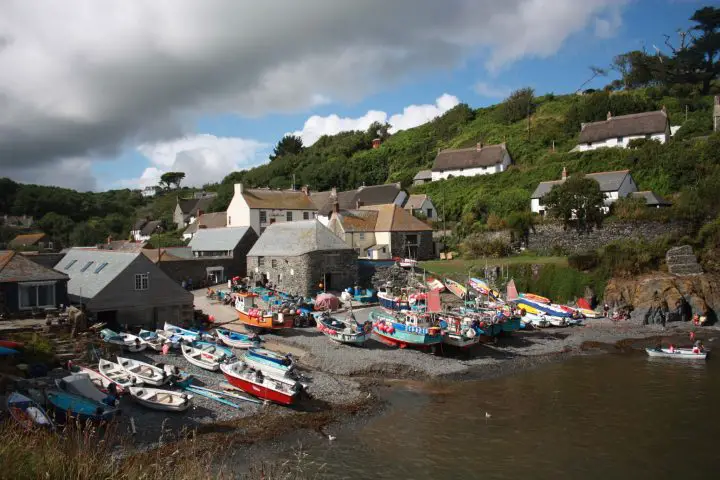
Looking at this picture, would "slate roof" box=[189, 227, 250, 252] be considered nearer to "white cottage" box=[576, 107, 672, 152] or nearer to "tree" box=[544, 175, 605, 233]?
"tree" box=[544, 175, 605, 233]

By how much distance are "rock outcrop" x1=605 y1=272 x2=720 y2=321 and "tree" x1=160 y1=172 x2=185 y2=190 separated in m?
129

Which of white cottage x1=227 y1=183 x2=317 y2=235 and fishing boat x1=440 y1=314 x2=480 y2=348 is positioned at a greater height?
white cottage x1=227 y1=183 x2=317 y2=235

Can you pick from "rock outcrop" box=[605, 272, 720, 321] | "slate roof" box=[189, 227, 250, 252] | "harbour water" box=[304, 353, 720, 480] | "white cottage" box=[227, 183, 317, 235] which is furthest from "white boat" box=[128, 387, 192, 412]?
"white cottage" box=[227, 183, 317, 235]

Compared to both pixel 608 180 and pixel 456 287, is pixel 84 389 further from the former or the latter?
pixel 608 180

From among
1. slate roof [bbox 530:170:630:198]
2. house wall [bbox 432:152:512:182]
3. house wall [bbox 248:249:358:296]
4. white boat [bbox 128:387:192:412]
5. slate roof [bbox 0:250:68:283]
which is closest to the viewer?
white boat [bbox 128:387:192:412]

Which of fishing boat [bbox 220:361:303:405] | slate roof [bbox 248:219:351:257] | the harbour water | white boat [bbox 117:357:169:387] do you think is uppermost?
slate roof [bbox 248:219:351:257]

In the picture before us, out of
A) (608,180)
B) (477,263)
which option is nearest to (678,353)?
(477,263)

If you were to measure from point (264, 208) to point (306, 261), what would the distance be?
52.9 feet

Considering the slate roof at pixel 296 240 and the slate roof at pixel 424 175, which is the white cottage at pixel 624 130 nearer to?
the slate roof at pixel 424 175

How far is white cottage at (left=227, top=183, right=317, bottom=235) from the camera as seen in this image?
51938mm

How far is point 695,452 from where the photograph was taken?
16281mm

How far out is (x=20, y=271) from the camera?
25.4m

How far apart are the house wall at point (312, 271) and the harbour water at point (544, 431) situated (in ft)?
55.9

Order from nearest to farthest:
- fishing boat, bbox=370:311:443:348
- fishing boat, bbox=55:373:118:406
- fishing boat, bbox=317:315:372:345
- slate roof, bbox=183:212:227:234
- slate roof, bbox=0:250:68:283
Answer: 1. fishing boat, bbox=55:373:118:406
2. slate roof, bbox=0:250:68:283
3. fishing boat, bbox=370:311:443:348
4. fishing boat, bbox=317:315:372:345
5. slate roof, bbox=183:212:227:234
